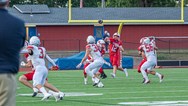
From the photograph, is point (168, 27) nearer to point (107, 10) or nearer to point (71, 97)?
point (107, 10)

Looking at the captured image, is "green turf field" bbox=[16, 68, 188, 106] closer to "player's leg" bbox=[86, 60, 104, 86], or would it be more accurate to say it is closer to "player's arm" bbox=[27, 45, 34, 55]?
"player's leg" bbox=[86, 60, 104, 86]

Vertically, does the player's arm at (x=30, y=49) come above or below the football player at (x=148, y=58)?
above

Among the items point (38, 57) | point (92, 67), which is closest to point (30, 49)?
point (38, 57)

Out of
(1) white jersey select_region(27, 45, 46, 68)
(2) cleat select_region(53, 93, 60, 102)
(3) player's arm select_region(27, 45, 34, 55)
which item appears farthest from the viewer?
(1) white jersey select_region(27, 45, 46, 68)

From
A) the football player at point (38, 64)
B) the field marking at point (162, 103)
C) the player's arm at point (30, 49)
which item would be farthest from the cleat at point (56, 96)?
the field marking at point (162, 103)

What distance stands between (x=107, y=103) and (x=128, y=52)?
28.9 meters

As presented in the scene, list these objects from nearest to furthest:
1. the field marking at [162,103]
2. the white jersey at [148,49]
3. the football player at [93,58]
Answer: the field marking at [162,103], the football player at [93,58], the white jersey at [148,49]

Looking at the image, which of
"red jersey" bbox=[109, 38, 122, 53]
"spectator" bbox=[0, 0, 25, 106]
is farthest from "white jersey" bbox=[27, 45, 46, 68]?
"red jersey" bbox=[109, 38, 122, 53]

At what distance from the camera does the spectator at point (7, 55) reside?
650cm

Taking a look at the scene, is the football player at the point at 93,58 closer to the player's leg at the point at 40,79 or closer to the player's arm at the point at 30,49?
the player's leg at the point at 40,79

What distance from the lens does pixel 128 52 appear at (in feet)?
139

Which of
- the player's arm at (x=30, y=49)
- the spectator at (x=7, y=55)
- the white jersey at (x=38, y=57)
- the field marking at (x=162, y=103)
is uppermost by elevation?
the spectator at (x=7, y=55)

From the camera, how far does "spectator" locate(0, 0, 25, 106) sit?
6.50 metres

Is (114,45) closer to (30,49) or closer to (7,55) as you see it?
(30,49)
